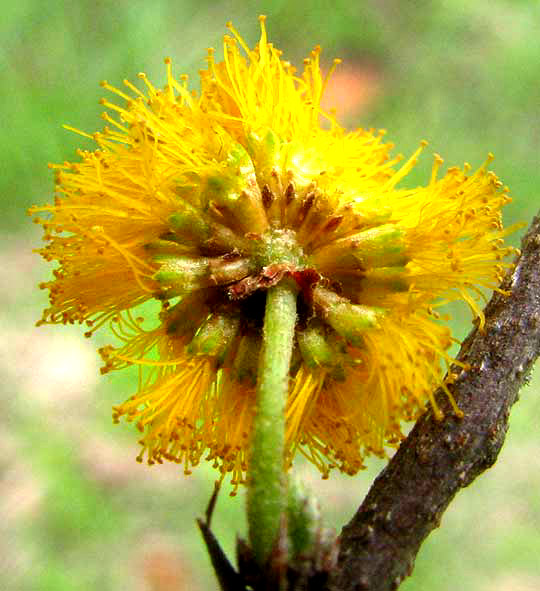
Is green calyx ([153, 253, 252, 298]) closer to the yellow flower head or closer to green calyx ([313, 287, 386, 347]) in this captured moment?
the yellow flower head

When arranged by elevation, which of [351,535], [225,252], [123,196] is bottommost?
[351,535]

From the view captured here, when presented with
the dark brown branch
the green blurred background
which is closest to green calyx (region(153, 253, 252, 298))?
the dark brown branch

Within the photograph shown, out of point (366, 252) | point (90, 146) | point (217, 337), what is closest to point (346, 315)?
point (366, 252)

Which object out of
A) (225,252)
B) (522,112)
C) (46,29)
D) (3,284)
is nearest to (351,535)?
(225,252)

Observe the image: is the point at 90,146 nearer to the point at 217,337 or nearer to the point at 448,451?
the point at 217,337

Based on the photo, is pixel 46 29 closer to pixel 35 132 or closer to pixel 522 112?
pixel 35 132

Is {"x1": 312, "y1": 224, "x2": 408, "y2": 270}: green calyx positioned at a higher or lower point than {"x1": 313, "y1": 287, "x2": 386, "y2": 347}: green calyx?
higher

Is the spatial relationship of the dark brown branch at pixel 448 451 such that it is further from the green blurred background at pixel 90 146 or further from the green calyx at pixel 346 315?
the green blurred background at pixel 90 146
